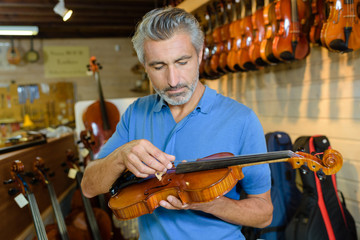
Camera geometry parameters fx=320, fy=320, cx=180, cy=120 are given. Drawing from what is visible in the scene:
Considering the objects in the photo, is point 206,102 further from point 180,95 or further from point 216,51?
point 216,51

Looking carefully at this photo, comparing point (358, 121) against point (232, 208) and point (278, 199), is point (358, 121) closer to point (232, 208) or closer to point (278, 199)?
point (278, 199)

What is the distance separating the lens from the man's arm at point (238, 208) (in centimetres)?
103

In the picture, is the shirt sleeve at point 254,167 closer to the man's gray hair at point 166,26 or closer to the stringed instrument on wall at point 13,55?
the man's gray hair at point 166,26

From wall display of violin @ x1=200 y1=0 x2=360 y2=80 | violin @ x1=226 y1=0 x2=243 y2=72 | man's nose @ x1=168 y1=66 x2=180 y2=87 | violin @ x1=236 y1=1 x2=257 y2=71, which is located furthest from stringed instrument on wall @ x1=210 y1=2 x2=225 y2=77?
man's nose @ x1=168 y1=66 x2=180 y2=87

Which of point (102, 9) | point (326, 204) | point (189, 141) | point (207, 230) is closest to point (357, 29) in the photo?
point (326, 204)

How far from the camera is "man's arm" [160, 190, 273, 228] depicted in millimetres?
1032

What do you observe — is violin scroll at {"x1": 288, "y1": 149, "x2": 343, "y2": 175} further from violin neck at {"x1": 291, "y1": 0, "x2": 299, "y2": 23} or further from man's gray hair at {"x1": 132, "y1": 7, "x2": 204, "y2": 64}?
violin neck at {"x1": 291, "y1": 0, "x2": 299, "y2": 23}

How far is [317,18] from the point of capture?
2027mm

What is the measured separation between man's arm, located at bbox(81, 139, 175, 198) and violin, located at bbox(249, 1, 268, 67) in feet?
5.17

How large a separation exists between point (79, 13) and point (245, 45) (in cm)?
313

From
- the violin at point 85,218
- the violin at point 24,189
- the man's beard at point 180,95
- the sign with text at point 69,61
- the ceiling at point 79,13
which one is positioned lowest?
the violin at point 85,218

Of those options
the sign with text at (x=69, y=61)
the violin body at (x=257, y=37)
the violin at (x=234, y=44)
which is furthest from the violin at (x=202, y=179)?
the sign with text at (x=69, y=61)

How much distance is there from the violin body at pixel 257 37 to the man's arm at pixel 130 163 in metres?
1.57

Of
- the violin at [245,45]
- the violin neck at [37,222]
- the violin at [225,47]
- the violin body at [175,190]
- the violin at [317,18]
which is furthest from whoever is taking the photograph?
the violin at [225,47]
